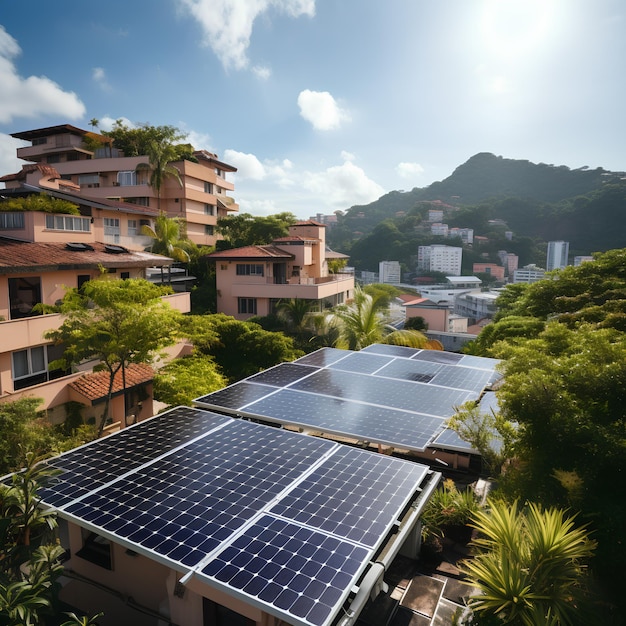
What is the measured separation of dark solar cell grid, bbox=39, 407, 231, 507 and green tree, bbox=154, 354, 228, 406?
680cm

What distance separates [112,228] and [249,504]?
35.2 meters

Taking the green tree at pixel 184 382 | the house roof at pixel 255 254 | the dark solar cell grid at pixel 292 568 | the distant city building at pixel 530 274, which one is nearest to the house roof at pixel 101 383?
the green tree at pixel 184 382

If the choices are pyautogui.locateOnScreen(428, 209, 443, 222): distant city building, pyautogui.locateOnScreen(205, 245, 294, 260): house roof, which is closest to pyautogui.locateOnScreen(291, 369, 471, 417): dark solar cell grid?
pyautogui.locateOnScreen(205, 245, 294, 260): house roof

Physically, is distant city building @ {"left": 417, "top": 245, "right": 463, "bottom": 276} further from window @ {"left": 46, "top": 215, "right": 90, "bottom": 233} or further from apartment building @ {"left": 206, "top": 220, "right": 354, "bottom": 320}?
window @ {"left": 46, "top": 215, "right": 90, "bottom": 233}

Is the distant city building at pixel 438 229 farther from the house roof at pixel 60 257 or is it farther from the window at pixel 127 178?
the house roof at pixel 60 257

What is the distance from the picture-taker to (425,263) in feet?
467

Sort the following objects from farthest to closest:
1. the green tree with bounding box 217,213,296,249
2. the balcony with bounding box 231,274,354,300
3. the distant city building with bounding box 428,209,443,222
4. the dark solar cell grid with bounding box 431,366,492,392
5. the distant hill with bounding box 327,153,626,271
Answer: the distant city building with bounding box 428,209,443,222
the distant hill with bounding box 327,153,626,271
the green tree with bounding box 217,213,296,249
the balcony with bounding box 231,274,354,300
the dark solar cell grid with bounding box 431,366,492,392

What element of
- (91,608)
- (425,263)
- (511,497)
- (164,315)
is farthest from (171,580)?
(425,263)

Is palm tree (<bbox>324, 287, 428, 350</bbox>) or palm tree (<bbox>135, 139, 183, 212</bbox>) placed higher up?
palm tree (<bbox>135, 139, 183, 212</bbox>)

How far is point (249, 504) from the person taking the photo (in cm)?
955

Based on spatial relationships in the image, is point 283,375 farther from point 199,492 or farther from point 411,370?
point 199,492

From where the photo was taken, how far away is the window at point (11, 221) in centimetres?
2527

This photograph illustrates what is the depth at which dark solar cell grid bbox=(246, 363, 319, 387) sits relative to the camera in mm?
19250

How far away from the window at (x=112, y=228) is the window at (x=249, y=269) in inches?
437
